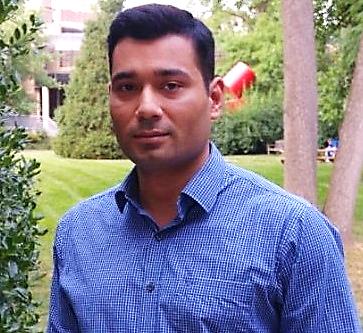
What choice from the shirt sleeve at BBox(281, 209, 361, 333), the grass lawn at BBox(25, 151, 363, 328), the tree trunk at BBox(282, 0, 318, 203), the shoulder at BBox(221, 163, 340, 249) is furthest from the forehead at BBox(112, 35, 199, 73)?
the tree trunk at BBox(282, 0, 318, 203)

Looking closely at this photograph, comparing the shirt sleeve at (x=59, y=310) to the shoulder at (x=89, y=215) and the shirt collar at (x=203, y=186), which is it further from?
the shirt collar at (x=203, y=186)

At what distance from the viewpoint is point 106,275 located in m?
1.66

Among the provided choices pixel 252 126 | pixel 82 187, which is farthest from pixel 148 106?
pixel 252 126

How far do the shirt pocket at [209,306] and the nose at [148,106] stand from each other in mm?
319

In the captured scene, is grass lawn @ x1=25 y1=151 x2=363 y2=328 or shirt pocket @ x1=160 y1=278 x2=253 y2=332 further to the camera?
grass lawn @ x1=25 y1=151 x2=363 y2=328

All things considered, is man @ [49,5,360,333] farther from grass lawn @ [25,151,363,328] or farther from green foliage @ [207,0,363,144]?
green foliage @ [207,0,363,144]

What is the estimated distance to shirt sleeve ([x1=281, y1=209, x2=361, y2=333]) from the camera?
1.51 metres

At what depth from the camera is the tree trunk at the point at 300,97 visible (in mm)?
8320

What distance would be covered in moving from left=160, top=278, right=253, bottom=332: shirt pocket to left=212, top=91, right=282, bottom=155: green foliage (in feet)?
75.4

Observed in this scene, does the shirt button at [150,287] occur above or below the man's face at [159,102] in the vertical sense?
below

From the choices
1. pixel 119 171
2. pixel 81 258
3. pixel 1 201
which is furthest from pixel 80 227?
pixel 119 171

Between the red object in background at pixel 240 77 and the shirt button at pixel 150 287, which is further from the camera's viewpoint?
the red object in background at pixel 240 77

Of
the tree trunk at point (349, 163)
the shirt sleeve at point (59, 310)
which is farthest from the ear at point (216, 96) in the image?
the tree trunk at point (349, 163)

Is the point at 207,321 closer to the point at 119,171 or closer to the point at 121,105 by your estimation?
the point at 121,105
